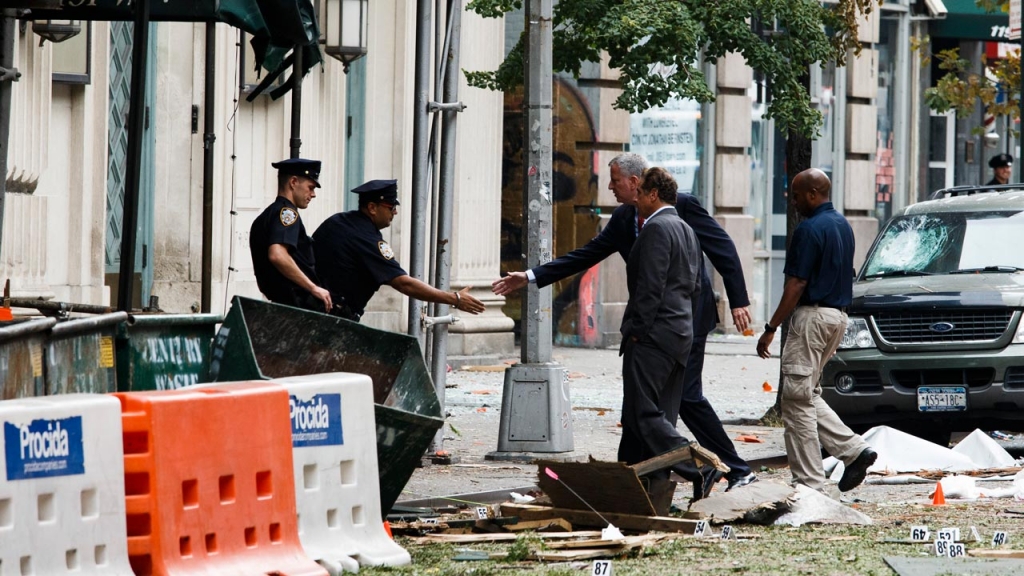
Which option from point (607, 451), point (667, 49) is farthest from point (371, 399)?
point (667, 49)

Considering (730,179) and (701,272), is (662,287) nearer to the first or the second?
(701,272)

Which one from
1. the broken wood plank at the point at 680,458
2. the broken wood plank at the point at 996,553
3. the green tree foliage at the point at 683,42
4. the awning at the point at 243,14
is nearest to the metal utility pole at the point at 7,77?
the awning at the point at 243,14

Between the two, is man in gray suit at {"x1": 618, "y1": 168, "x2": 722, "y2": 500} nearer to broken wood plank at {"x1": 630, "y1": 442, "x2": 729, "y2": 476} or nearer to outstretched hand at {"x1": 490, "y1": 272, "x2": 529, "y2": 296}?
broken wood plank at {"x1": 630, "y1": 442, "x2": 729, "y2": 476}

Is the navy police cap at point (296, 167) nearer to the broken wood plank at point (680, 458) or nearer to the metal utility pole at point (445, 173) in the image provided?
the metal utility pole at point (445, 173)

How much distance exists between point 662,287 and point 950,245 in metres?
4.83

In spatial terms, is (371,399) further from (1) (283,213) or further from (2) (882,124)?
(2) (882,124)

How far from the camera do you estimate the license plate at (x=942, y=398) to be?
1236 centimetres

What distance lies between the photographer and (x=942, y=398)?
40.7 feet

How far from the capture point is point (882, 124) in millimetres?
30875

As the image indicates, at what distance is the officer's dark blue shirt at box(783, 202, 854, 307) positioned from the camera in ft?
34.0

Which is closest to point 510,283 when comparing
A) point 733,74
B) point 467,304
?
point 467,304

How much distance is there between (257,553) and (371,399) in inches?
38.2

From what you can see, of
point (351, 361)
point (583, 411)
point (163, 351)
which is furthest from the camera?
point (583, 411)

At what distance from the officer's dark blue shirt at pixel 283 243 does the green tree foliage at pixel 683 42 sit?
4261 mm
